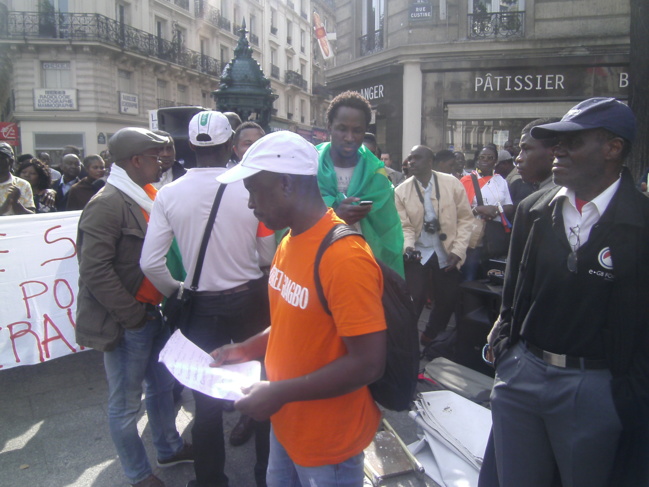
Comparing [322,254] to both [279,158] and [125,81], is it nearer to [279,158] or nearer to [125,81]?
[279,158]

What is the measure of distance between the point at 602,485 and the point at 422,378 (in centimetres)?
233

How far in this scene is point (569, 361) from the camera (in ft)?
6.13

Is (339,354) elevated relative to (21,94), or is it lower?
lower

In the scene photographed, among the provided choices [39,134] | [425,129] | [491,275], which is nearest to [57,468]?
[491,275]

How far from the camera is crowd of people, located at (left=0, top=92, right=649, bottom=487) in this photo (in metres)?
1.61

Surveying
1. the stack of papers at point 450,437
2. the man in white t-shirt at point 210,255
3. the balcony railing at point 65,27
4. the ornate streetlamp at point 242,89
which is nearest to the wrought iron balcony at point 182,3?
the balcony railing at point 65,27

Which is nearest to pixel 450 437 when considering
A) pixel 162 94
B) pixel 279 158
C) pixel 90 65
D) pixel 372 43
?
pixel 279 158

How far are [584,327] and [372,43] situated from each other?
45.6ft

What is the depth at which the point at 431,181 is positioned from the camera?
480 cm

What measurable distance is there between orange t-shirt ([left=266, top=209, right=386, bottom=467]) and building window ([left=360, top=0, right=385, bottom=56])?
43.9ft

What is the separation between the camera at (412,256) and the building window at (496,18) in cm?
996

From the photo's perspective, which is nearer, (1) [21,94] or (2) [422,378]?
(2) [422,378]

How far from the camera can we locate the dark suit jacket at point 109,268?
255cm

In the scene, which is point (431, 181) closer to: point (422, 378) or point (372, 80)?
point (422, 378)
